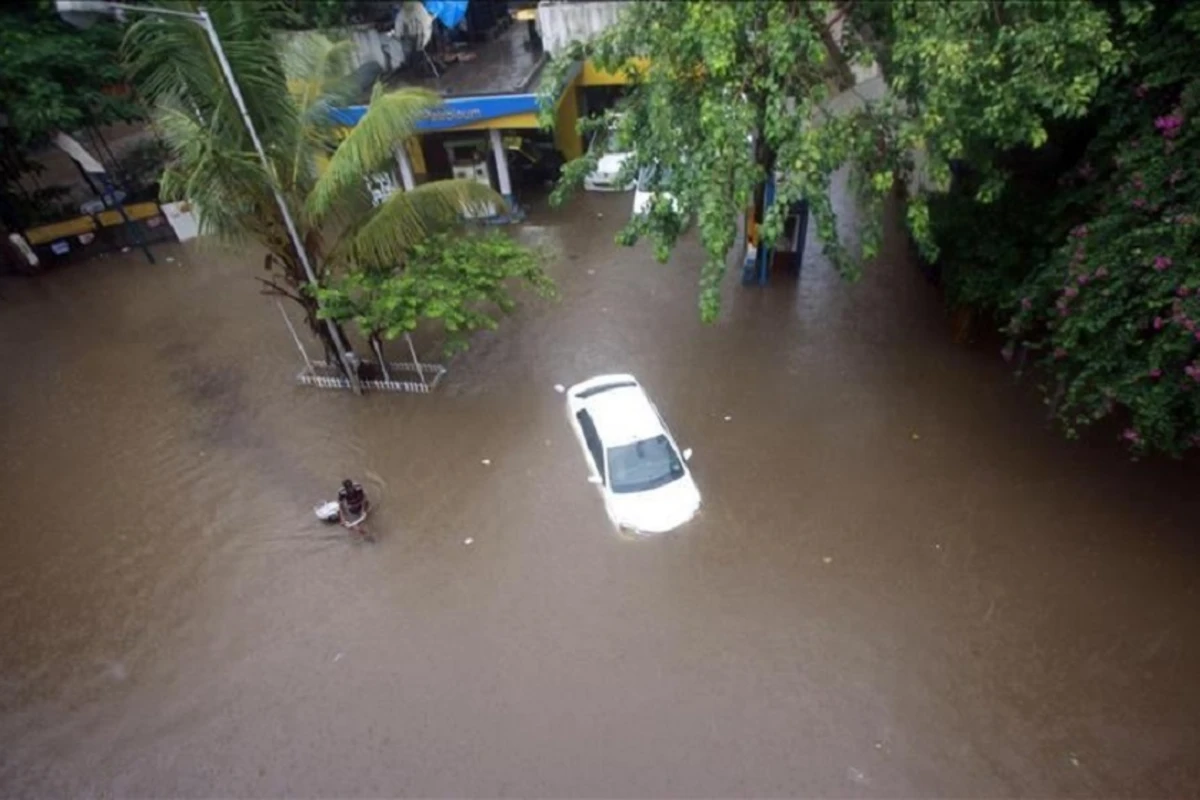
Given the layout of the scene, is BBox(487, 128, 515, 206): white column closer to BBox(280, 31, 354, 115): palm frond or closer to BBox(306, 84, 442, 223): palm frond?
BBox(280, 31, 354, 115): palm frond

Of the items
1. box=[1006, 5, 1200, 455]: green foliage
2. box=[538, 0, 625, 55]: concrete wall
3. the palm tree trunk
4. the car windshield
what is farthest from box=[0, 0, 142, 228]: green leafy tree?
box=[1006, 5, 1200, 455]: green foliage

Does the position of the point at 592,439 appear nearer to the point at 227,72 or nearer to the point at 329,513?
the point at 329,513

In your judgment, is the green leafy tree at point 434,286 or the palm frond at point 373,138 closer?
the palm frond at point 373,138

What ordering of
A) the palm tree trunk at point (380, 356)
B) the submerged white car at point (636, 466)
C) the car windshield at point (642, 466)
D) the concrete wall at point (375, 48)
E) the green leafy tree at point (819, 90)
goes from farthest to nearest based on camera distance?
the concrete wall at point (375, 48) → the palm tree trunk at point (380, 356) → the car windshield at point (642, 466) → the submerged white car at point (636, 466) → the green leafy tree at point (819, 90)

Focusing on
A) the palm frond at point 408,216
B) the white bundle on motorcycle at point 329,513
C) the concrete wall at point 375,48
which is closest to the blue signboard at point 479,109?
the concrete wall at point 375,48

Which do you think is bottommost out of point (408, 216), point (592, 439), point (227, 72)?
point (592, 439)

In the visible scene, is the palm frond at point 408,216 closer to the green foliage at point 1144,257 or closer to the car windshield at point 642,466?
the car windshield at point 642,466

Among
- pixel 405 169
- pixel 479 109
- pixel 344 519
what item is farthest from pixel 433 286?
pixel 405 169

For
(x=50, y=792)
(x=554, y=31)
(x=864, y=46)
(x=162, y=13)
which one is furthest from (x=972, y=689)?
(x=554, y=31)
